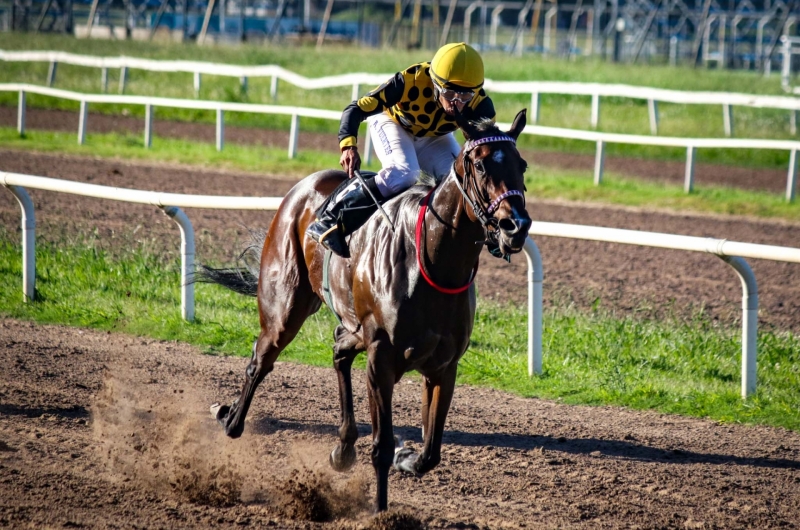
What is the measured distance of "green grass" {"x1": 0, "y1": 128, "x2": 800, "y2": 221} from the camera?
509 inches

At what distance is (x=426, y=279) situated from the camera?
4105 mm

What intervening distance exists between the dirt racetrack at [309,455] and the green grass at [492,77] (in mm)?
10149

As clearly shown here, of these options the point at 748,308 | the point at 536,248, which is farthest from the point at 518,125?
the point at 748,308

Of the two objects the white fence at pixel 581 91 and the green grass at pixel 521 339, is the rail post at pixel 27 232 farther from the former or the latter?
the white fence at pixel 581 91

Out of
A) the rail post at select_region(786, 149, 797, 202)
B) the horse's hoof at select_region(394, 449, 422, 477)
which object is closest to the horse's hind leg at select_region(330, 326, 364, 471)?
the horse's hoof at select_region(394, 449, 422, 477)

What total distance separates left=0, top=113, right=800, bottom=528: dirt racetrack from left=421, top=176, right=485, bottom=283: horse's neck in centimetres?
109

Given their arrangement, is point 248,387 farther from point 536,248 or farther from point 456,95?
point 536,248

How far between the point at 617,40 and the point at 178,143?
16.8 meters

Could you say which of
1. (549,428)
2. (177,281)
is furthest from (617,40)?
(549,428)

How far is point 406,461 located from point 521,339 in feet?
8.73

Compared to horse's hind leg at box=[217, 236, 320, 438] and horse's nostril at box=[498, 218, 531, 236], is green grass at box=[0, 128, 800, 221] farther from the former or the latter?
horse's nostril at box=[498, 218, 531, 236]

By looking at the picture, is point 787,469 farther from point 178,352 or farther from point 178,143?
point 178,143

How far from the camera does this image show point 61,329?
7410mm

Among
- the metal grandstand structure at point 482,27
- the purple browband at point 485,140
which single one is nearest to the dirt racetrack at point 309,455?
the purple browband at point 485,140
